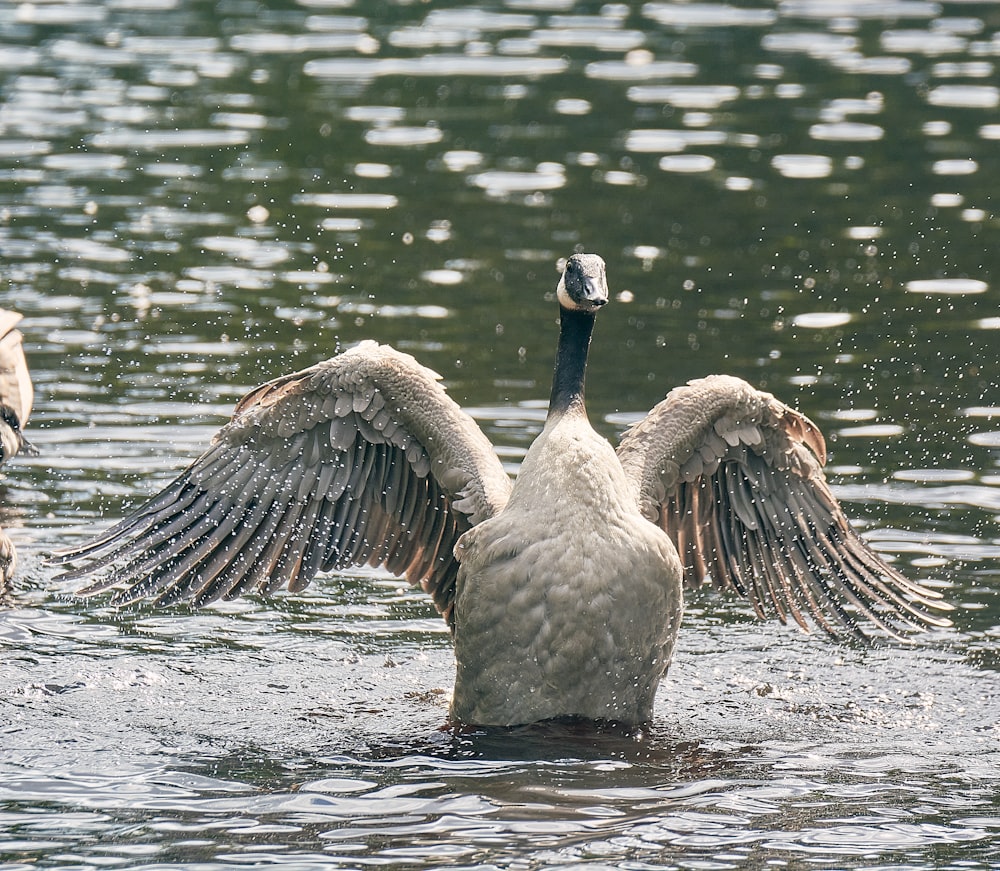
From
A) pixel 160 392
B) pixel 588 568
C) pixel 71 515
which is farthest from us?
pixel 160 392

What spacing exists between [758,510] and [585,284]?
2.06 meters

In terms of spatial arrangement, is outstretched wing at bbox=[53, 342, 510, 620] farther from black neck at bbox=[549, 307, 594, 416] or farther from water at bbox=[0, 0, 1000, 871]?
water at bbox=[0, 0, 1000, 871]

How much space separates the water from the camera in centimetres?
815

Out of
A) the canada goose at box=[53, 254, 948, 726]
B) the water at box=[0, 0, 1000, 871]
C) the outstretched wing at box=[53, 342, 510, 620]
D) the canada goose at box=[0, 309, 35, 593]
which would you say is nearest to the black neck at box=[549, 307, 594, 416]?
the canada goose at box=[53, 254, 948, 726]

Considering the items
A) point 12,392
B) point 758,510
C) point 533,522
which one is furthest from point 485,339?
point 533,522

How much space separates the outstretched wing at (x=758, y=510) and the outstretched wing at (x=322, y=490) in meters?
1.02

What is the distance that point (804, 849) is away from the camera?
7559 millimetres

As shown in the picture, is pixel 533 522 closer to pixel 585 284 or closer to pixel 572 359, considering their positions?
pixel 572 359

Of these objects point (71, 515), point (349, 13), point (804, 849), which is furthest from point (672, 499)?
point (349, 13)

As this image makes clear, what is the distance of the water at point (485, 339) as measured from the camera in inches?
321

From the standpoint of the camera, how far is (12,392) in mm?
13203

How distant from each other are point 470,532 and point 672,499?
1.60 m

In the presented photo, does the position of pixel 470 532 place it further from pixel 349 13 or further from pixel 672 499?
pixel 349 13

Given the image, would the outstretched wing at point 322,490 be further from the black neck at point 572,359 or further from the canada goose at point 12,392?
the canada goose at point 12,392
